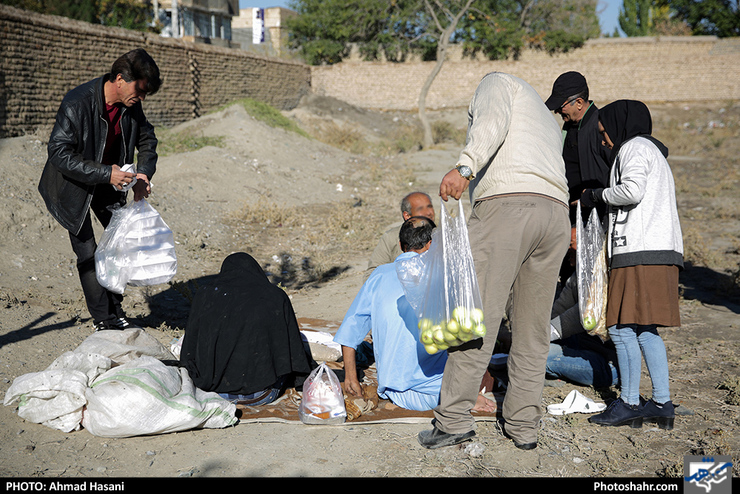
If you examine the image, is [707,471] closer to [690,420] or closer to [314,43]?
[690,420]

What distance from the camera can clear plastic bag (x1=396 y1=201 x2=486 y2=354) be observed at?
2.35 metres

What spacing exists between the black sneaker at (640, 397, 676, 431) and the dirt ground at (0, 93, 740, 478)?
51 millimetres

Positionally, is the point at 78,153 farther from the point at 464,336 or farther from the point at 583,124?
the point at 583,124

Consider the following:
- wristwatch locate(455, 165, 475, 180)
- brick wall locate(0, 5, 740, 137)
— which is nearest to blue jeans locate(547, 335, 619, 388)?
wristwatch locate(455, 165, 475, 180)

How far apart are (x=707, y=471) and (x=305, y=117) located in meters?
18.5

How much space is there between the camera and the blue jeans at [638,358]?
112 inches

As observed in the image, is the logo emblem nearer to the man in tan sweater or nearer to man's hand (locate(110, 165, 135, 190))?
the man in tan sweater

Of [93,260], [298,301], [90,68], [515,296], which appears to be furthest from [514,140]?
[90,68]

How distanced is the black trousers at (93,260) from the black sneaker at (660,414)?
3284mm

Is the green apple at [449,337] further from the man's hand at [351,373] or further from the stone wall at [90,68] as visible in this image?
the stone wall at [90,68]

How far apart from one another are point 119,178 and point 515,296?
2.40m

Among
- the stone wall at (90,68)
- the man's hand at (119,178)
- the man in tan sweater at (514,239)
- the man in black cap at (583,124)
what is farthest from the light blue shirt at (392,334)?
the stone wall at (90,68)

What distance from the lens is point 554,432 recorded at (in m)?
2.84

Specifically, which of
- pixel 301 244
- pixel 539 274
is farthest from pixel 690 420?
pixel 301 244
